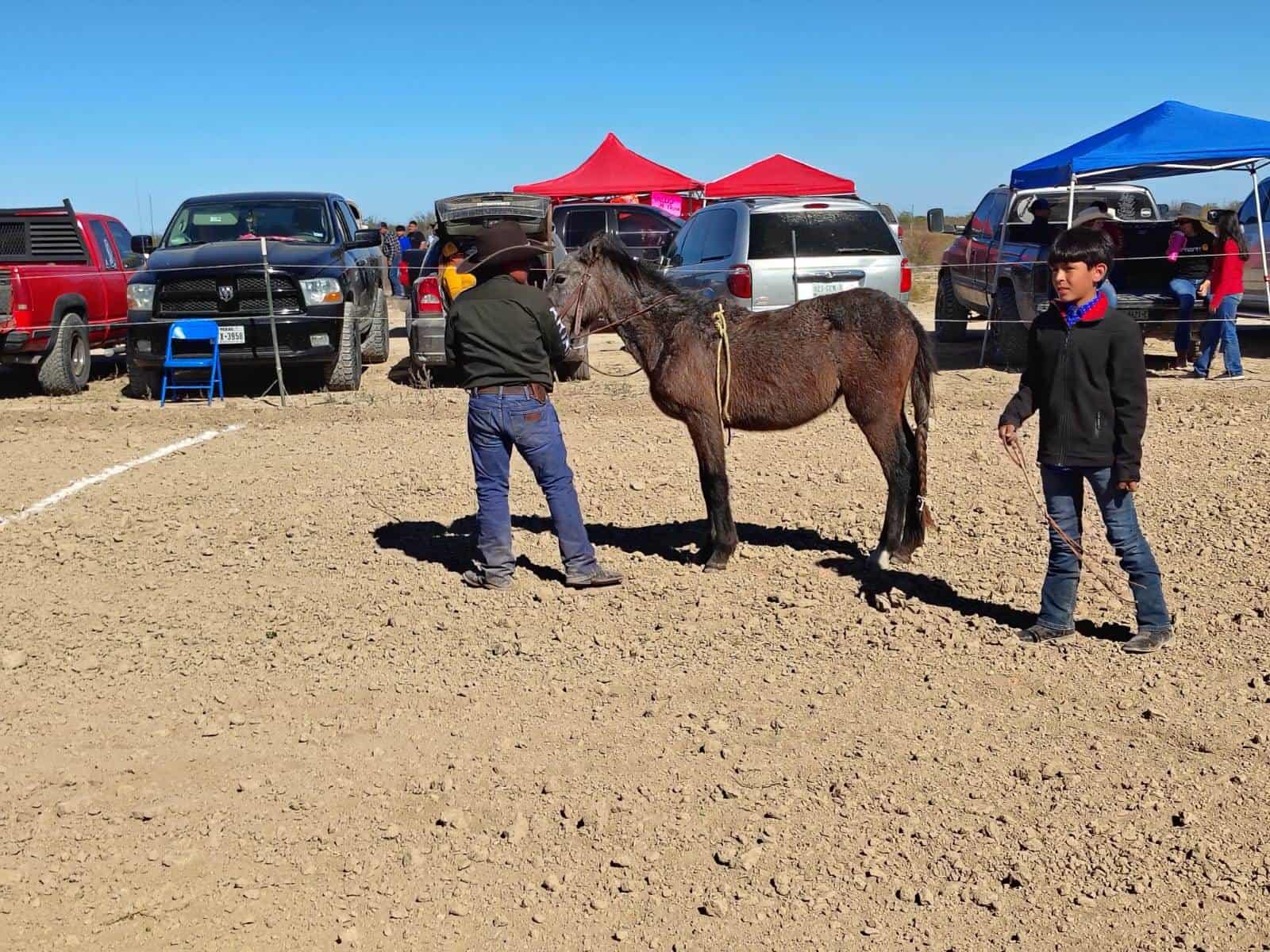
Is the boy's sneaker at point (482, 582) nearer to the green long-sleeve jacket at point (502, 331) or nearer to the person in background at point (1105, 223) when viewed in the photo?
the green long-sleeve jacket at point (502, 331)

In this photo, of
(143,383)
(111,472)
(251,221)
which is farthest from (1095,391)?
(143,383)

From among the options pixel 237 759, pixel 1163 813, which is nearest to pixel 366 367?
pixel 237 759

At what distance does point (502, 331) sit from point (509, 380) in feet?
0.84

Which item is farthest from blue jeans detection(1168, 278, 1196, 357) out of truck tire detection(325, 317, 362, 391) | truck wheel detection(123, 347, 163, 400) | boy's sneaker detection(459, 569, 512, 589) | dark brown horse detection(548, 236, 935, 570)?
truck wheel detection(123, 347, 163, 400)

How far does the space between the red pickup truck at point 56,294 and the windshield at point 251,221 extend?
113cm

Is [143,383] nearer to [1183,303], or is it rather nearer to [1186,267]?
[1183,303]

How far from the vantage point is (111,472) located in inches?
391

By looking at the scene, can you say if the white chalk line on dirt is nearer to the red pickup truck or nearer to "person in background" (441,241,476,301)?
"person in background" (441,241,476,301)

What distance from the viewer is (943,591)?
6.45m

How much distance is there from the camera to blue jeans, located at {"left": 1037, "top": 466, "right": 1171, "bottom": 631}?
5.26 metres

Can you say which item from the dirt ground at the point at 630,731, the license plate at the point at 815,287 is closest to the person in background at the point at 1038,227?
the license plate at the point at 815,287

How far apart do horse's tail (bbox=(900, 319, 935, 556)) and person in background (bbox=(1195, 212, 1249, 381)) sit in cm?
774

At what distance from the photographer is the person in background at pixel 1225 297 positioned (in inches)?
507

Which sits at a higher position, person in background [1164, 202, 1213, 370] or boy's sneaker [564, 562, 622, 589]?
person in background [1164, 202, 1213, 370]
